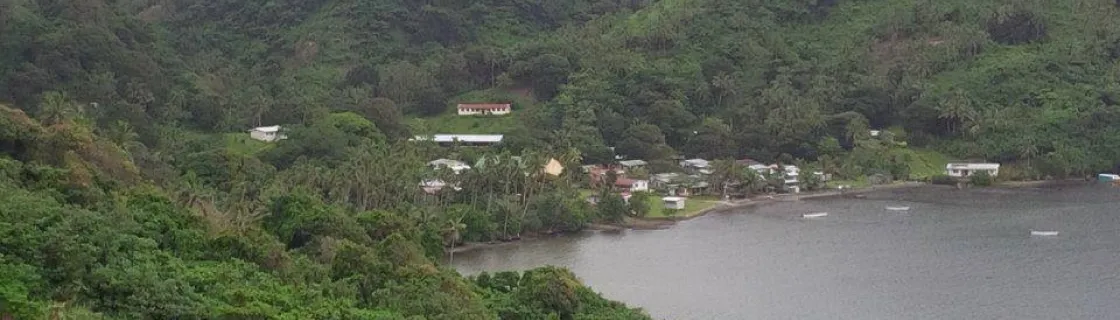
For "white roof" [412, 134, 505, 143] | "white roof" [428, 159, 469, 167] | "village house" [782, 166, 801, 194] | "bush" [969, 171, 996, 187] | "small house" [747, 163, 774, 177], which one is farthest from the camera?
"white roof" [412, 134, 505, 143]

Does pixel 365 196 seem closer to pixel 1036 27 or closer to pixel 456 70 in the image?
pixel 456 70

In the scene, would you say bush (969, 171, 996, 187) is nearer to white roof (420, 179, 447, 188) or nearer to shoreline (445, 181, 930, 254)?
shoreline (445, 181, 930, 254)

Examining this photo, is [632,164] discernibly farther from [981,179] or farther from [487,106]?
[981,179]

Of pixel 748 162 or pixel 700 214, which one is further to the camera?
pixel 748 162

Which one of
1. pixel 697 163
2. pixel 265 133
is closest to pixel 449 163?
pixel 265 133

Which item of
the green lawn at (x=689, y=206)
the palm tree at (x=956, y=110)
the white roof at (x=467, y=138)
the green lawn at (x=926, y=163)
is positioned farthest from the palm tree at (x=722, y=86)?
the green lawn at (x=689, y=206)

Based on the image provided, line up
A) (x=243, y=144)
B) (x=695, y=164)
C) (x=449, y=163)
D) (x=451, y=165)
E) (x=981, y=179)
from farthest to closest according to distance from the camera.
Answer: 1. (x=695, y=164)
2. (x=981, y=179)
3. (x=243, y=144)
4. (x=449, y=163)
5. (x=451, y=165)

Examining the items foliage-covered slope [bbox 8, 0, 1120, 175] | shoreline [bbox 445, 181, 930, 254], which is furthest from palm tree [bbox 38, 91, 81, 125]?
shoreline [bbox 445, 181, 930, 254]
